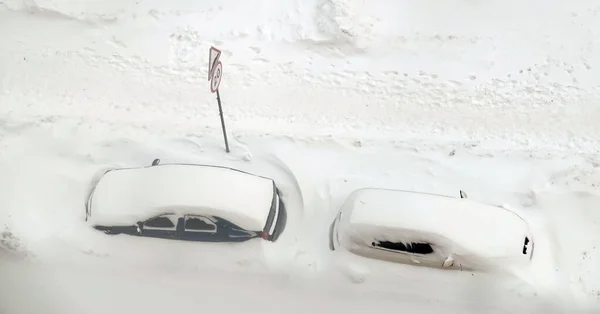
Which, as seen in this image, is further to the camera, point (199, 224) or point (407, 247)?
point (199, 224)

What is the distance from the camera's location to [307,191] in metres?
8.45

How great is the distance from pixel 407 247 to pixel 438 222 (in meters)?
0.50

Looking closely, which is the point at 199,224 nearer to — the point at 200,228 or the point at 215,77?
the point at 200,228

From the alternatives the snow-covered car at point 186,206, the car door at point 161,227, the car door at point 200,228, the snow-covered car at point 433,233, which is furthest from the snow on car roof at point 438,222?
the car door at point 161,227

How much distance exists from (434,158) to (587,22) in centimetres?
475

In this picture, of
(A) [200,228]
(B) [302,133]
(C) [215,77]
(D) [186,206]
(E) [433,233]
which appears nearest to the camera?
(E) [433,233]

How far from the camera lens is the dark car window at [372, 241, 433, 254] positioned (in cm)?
716

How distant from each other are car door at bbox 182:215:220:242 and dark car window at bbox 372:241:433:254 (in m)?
2.06

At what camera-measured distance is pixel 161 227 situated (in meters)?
7.43

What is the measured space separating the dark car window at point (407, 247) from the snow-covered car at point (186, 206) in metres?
1.47

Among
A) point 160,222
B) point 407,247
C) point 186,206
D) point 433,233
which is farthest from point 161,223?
point 433,233

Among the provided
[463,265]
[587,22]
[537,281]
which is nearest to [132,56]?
[463,265]

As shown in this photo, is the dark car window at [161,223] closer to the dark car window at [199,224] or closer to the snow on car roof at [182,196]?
the snow on car roof at [182,196]

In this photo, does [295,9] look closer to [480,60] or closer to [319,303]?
[480,60]
